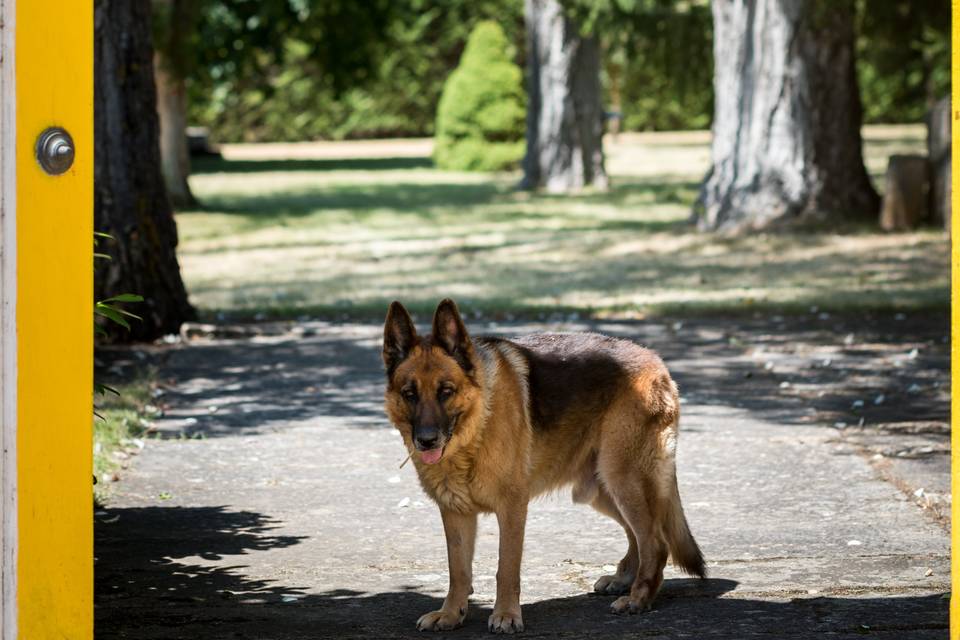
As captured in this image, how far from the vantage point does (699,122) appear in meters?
48.2

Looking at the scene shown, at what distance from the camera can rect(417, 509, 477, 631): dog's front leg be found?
187 inches

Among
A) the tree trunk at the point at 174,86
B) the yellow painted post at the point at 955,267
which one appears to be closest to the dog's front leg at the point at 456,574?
the yellow painted post at the point at 955,267

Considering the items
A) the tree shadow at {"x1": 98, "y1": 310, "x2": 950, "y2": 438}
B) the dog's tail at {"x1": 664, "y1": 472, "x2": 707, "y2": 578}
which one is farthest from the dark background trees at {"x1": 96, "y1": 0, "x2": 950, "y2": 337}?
the dog's tail at {"x1": 664, "y1": 472, "x2": 707, "y2": 578}

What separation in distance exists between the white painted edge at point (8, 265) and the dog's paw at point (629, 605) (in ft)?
7.14

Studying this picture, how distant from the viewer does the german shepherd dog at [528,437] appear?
184 inches

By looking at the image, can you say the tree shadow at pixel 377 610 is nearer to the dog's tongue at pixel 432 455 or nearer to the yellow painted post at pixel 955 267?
the dog's tongue at pixel 432 455

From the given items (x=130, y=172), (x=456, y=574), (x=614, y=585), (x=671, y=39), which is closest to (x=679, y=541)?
(x=614, y=585)

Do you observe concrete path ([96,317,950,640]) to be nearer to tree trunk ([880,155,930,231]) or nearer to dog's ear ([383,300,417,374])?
dog's ear ([383,300,417,374])

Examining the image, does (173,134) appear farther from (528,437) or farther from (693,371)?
(528,437)

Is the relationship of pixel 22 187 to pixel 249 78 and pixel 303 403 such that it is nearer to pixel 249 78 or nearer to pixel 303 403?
pixel 303 403

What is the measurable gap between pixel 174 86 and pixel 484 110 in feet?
36.8

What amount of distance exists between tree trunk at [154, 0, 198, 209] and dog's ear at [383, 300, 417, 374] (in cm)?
1731

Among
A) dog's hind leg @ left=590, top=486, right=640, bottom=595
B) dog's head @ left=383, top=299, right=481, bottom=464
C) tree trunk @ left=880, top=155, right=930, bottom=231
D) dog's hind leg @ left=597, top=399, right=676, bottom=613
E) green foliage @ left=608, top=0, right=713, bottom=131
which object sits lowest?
dog's hind leg @ left=590, top=486, right=640, bottom=595

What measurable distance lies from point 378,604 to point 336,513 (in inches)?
53.4
